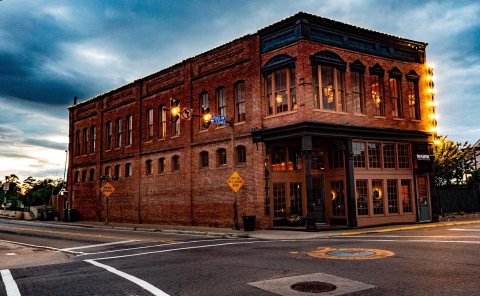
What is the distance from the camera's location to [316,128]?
21.0m

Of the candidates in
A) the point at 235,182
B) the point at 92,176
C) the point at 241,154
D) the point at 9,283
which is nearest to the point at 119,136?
the point at 92,176

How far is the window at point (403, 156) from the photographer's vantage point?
80.9 ft

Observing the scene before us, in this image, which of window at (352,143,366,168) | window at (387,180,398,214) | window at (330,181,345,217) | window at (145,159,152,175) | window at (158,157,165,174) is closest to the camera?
window at (352,143,366,168)

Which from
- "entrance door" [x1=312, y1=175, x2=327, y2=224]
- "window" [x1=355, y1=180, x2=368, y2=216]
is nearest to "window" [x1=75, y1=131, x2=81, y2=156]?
"entrance door" [x1=312, y1=175, x2=327, y2=224]

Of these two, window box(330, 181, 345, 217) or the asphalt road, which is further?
window box(330, 181, 345, 217)

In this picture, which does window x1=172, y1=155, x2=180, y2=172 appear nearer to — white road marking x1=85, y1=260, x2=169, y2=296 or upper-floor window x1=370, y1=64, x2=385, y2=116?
upper-floor window x1=370, y1=64, x2=385, y2=116

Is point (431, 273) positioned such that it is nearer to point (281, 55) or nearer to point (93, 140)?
point (281, 55)

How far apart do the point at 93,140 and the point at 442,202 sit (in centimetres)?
2984

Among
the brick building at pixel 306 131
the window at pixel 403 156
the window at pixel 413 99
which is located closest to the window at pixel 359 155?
the brick building at pixel 306 131

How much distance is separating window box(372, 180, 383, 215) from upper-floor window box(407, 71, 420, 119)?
524 centimetres

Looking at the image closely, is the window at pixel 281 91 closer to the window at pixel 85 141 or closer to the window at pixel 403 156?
the window at pixel 403 156

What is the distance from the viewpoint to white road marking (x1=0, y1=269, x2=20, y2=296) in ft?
25.6

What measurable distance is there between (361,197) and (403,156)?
4437 millimetres

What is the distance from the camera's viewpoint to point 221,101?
26328mm
